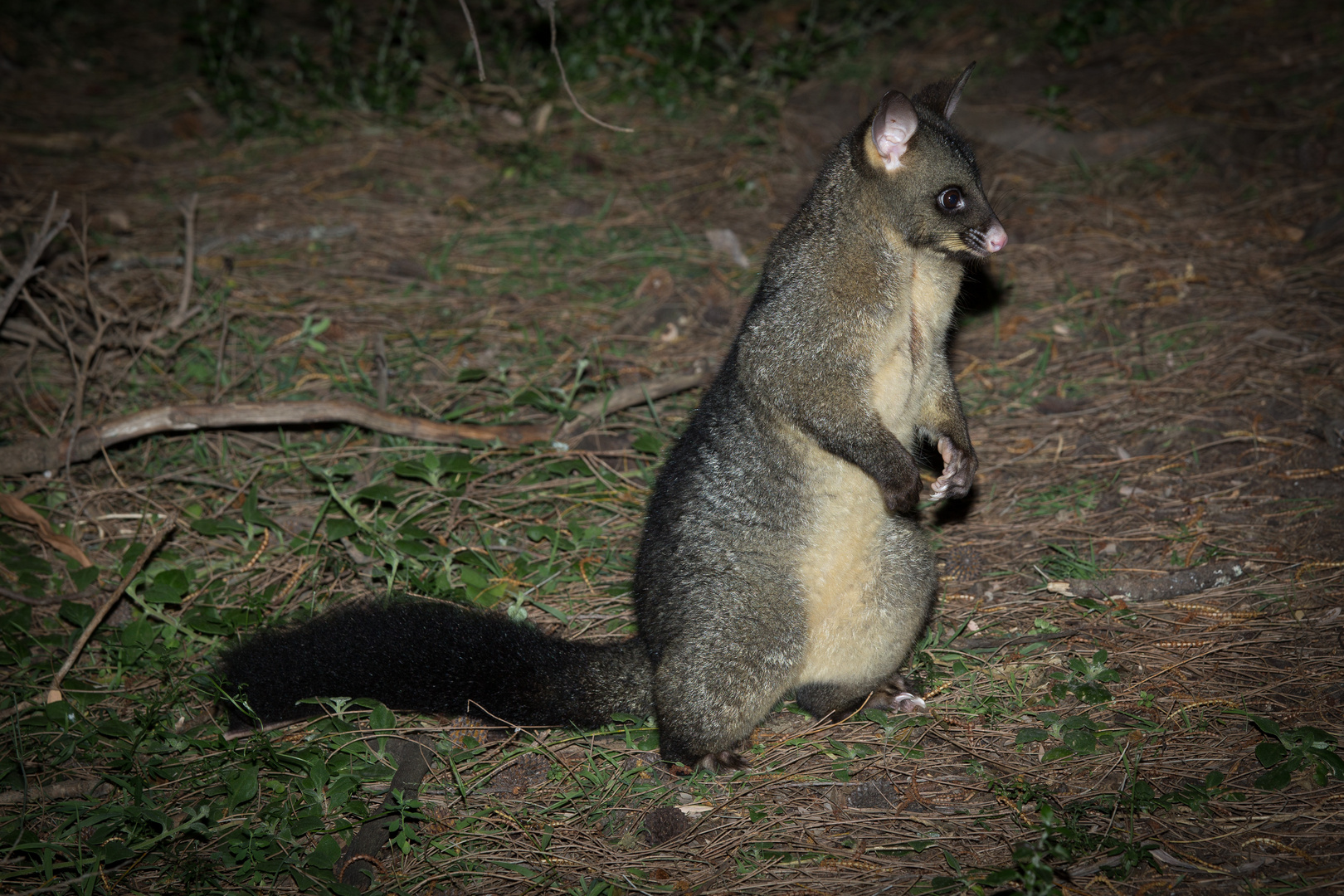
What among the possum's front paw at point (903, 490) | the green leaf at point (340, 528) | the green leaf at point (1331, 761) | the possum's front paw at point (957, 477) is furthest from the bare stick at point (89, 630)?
the green leaf at point (1331, 761)

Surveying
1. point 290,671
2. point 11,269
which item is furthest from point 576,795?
point 11,269

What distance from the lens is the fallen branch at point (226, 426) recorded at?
13.0 ft

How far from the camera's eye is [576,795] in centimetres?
280

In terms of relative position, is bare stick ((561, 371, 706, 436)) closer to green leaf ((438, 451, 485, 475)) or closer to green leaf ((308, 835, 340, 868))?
green leaf ((438, 451, 485, 475))

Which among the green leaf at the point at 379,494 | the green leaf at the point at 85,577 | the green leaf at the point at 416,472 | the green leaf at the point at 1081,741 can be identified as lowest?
the green leaf at the point at 85,577

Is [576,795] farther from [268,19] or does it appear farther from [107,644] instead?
[268,19]

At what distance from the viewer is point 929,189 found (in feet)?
9.34

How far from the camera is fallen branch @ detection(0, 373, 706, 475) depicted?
13.0 ft

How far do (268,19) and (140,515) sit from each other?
636cm

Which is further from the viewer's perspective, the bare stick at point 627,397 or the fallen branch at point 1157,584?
the bare stick at point 627,397

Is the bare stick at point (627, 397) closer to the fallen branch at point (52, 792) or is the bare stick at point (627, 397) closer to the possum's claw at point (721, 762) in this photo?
the possum's claw at point (721, 762)

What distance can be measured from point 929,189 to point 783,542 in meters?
1.18

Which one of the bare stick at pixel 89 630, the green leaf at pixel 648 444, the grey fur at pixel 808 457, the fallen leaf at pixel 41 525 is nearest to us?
the grey fur at pixel 808 457

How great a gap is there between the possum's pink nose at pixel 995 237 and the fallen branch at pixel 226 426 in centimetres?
215
